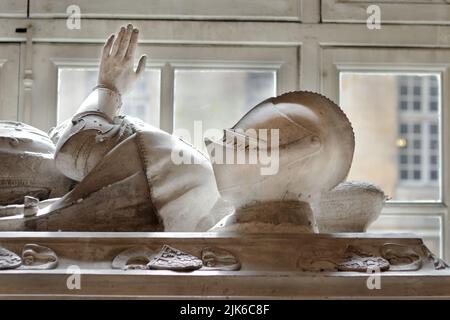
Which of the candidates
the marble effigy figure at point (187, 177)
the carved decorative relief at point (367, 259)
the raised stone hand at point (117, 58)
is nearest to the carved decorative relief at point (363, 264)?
the carved decorative relief at point (367, 259)

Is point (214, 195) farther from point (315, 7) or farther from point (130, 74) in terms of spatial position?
point (315, 7)

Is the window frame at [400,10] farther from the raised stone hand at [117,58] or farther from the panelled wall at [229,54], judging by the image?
the raised stone hand at [117,58]

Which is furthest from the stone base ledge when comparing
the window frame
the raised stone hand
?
the window frame

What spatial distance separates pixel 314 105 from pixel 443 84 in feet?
4.37

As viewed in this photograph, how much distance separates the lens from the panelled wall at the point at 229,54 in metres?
2.67

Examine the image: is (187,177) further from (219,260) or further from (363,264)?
(363,264)

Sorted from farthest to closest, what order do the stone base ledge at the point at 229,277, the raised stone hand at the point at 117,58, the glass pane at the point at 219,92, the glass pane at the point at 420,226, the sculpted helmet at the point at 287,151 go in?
the glass pane at the point at 219,92, the glass pane at the point at 420,226, the raised stone hand at the point at 117,58, the sculpted helmet at the point at 287,151, the stone base ledge at the point at 229,277

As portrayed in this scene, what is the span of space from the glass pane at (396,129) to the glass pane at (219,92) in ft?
1.05

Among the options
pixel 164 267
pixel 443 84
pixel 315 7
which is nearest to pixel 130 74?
pixel 164 267

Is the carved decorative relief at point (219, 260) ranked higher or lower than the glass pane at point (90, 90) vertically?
lower

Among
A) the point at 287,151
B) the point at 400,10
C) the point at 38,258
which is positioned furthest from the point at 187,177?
the point at 400,10

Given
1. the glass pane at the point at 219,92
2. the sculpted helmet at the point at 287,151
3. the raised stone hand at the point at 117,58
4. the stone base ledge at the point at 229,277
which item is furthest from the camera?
the glass pane at the point at 219,92

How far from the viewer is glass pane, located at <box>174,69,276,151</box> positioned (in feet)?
8.91

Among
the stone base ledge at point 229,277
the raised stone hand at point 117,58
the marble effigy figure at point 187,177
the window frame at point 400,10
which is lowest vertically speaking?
the stone base ledge at point 229,277
